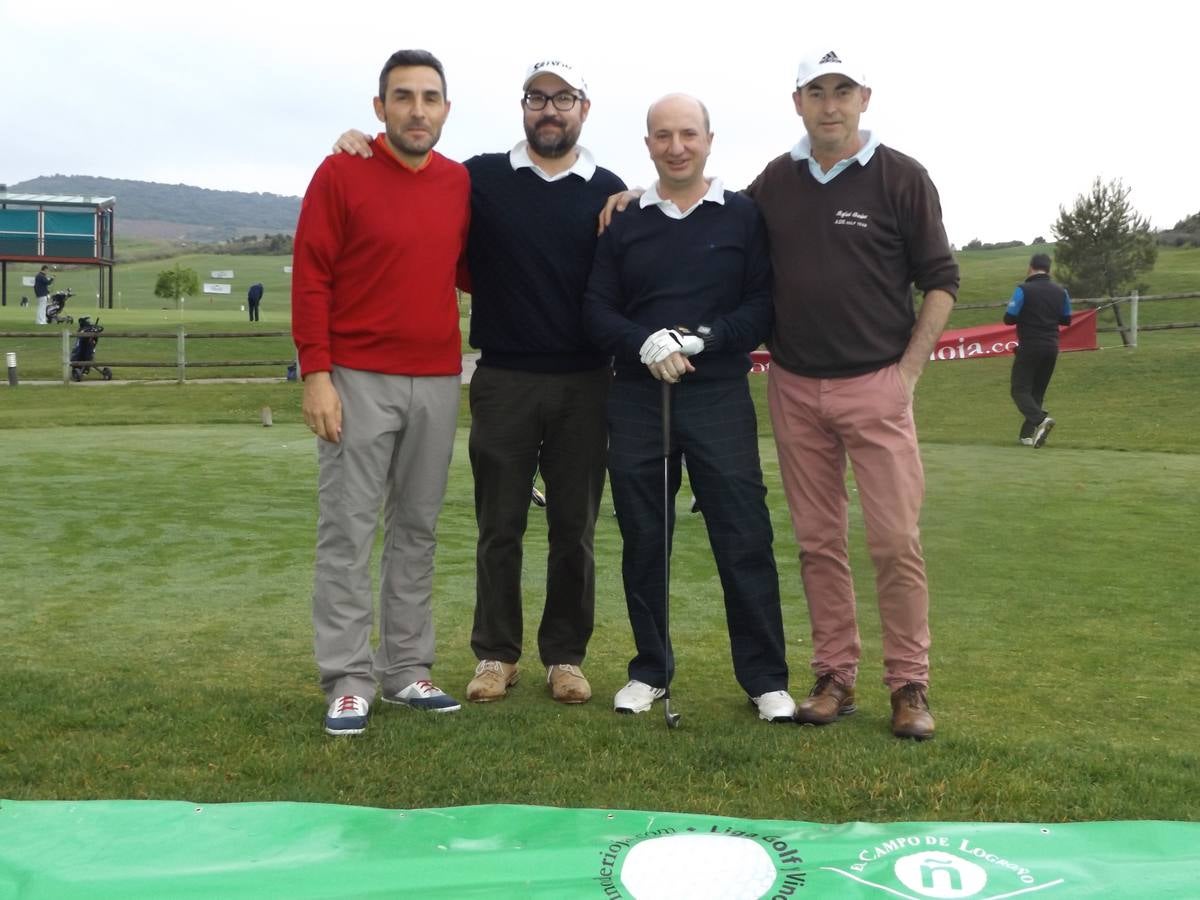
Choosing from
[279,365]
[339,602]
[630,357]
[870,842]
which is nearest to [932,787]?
[870,842]

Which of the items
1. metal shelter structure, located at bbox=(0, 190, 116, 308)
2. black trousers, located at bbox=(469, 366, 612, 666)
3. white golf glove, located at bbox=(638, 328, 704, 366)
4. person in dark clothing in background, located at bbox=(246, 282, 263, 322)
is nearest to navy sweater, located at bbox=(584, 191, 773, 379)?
white golf glove, located at bbox=(638, 328, 704, 366)

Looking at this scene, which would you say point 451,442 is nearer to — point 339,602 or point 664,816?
point 339,602

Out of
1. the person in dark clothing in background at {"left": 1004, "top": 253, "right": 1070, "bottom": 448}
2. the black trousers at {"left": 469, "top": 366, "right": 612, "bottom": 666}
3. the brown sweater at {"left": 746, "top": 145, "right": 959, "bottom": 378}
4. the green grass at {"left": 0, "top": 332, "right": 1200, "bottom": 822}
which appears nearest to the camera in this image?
the green grass at {"left": 0, "top": 332, "right": 1200, "bottom": 822}

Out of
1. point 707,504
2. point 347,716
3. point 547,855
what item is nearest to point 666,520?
point 707,504

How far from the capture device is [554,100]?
402cm

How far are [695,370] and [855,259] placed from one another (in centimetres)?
55

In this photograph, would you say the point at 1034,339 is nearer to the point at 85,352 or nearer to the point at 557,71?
the point at 557,71

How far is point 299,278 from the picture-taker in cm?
380

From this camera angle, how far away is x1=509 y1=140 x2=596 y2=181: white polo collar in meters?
4.08

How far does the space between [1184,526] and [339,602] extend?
517 cm

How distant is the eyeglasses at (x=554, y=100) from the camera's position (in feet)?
13.2

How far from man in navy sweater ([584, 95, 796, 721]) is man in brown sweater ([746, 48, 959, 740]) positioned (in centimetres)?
12

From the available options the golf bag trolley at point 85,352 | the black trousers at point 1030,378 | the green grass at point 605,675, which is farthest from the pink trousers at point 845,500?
the golf bag trolley at point 85,352

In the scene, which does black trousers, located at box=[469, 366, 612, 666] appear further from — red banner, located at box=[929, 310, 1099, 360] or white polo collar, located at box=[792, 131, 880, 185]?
red banner, located at box=[929, 310, 1099, 360]
